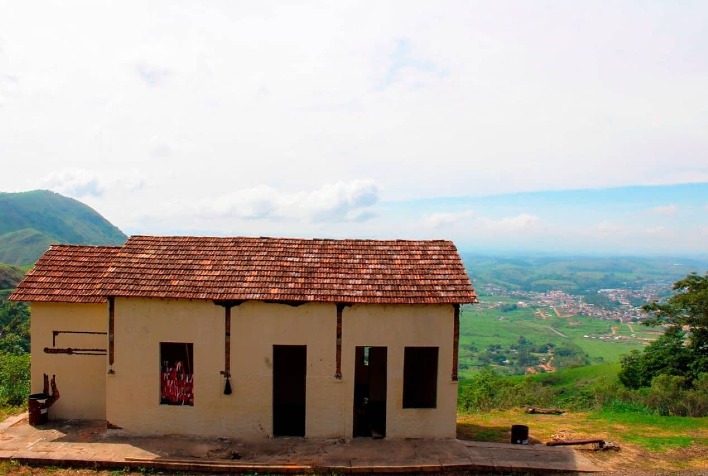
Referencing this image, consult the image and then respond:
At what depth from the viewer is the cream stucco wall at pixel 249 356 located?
11484mm

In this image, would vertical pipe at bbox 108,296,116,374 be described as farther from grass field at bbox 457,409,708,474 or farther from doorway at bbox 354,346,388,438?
grass field at bbox 457,409,708,474

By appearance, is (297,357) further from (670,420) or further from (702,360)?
(702,360)

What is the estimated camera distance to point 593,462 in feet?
36.0

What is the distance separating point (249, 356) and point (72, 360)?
15.6 feet

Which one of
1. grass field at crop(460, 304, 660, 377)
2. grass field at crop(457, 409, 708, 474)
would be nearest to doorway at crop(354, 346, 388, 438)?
grass field at crop(457, 409, 708, 474)

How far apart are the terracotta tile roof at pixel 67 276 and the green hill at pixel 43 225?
4092 inches

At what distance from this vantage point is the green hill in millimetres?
111544

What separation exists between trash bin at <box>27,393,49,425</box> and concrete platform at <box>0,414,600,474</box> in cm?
21

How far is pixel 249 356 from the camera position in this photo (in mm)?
11508

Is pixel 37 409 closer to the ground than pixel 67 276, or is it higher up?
closer to the ground

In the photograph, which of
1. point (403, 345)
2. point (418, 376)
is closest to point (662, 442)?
point (418, 376)

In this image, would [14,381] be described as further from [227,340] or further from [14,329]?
[14,329]

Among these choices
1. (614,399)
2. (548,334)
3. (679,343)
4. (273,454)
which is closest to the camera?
(273,454)

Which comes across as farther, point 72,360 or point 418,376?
point 418,376
